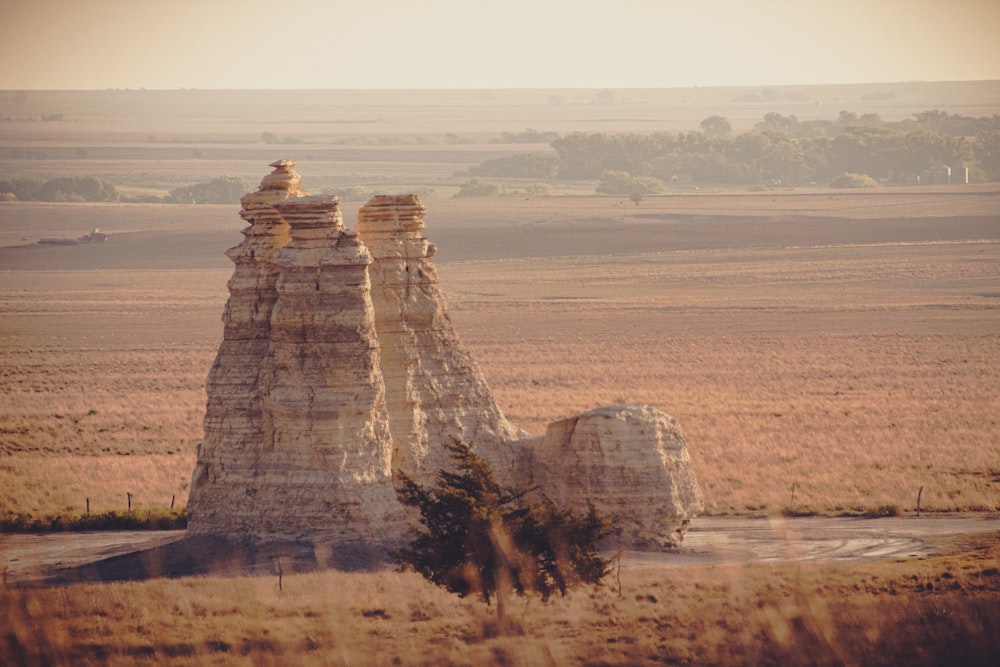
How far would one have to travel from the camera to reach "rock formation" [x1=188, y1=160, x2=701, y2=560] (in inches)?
1022

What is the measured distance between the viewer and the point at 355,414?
26.0 m

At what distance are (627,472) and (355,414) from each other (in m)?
4.38

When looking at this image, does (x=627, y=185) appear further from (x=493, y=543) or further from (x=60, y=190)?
(x=493, y=543)

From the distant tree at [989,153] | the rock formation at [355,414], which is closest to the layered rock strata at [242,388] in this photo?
the rock formation at [355,414]

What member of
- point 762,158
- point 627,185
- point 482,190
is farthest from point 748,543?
point 762,158

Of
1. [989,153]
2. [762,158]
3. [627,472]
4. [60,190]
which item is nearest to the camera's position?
[627,472]

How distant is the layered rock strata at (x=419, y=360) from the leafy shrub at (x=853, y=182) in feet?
418

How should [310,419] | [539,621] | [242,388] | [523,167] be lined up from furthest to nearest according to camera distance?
[523,167], [242,388], [310,419], [539,621]

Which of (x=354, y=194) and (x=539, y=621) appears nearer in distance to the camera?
(x=539, y=621)

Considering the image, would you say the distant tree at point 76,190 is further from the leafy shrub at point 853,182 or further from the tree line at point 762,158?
the leafy shrub at point 853,182

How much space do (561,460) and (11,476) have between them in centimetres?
1477

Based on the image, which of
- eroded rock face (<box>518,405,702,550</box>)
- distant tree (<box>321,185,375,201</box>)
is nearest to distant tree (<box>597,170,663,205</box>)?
distant tree (<box>321,185,375,201</box>)

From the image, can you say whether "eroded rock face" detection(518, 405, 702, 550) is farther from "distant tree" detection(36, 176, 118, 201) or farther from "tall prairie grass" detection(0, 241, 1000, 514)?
"distant tree" detection(36, 176, 118, 201)

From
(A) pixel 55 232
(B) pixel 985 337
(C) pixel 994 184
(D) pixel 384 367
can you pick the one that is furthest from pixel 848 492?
(C) pixel 994 184
